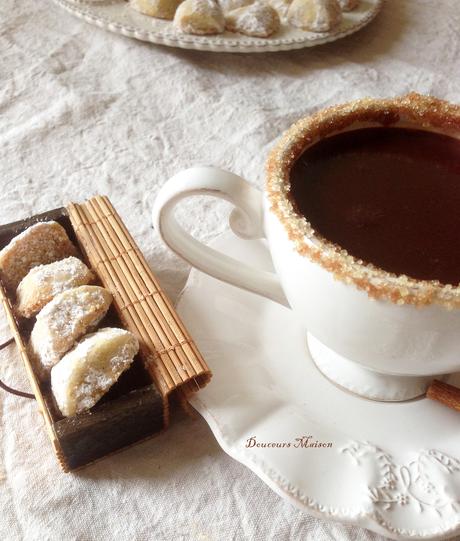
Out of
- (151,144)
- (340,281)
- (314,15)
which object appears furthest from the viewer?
(314,15)

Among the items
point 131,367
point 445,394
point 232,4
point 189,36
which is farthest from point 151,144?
point 445,394

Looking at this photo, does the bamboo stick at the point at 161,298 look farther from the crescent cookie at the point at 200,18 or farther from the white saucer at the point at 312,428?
the crescent cookie at the point at 200,18

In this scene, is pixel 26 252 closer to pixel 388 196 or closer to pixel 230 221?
pixel 230 221

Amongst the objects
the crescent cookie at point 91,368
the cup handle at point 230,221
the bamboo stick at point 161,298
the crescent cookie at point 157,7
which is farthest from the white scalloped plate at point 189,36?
the crescent cookie at point 91,368

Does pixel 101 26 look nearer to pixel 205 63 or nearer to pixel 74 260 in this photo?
pixel 205 63

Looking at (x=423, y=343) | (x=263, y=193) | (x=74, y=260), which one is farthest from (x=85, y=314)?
(x=423, y=343)

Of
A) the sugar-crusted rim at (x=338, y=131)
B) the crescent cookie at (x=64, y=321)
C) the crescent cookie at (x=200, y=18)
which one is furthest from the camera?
the crescent cookie at (x=200, y=18)
